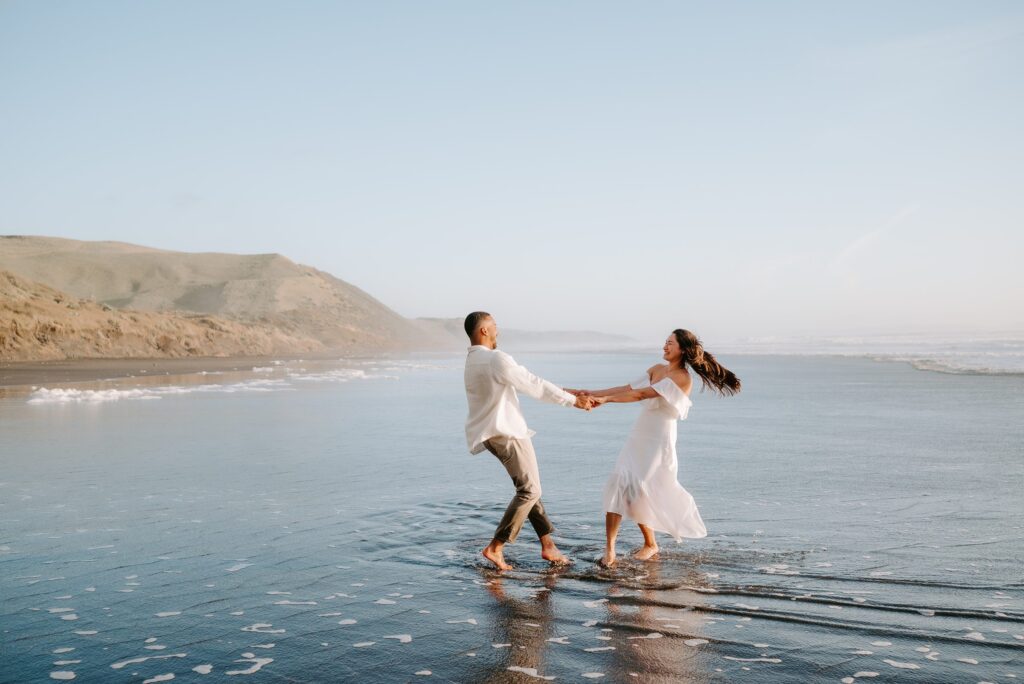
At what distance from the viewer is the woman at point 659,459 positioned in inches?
266

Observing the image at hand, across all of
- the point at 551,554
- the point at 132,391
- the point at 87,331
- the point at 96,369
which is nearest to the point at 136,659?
the point at 551,554

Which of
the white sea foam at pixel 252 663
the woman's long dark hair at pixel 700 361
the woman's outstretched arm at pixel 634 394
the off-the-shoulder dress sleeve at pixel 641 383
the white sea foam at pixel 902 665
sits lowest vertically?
the white sea foam at pixel 252 663

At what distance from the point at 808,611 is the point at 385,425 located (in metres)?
10.8

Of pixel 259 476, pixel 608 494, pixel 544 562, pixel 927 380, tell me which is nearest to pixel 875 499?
pixel 608 494

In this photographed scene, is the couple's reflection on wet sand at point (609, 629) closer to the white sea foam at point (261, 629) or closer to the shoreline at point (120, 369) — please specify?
the white sea foam at point (261, 629)

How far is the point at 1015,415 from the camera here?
15.0 metres

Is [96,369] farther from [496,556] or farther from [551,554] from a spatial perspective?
[551,554]

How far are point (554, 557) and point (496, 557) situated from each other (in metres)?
0.47

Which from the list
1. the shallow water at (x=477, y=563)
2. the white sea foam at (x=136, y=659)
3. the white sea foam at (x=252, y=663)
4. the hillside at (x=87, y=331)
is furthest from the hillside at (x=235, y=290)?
the white sea foam at (x=252, y=663)

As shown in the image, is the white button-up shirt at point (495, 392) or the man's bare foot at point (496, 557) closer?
the man's bare foot at point (496, 557)

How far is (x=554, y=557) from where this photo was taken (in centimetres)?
650

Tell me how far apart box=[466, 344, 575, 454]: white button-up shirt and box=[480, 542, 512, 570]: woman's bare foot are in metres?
0.78

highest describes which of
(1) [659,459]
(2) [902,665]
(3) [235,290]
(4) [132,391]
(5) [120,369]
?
(3) [235,290]

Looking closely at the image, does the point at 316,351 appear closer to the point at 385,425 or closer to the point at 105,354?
the point at 105,354
